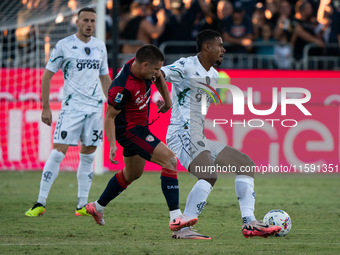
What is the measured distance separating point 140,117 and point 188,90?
549mm

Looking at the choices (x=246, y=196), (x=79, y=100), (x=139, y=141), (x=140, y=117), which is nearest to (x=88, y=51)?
(x=79, y=100)

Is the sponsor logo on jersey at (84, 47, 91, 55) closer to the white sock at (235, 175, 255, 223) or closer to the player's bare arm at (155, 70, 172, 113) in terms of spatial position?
the player's bare arm at (155, 70, 172, 113)

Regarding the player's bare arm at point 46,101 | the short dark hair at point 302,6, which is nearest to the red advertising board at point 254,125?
the short dark hair at point 302,6

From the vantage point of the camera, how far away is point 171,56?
12.4m

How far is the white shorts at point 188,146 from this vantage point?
5.11 m

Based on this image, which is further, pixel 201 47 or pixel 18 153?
pixel 18 153

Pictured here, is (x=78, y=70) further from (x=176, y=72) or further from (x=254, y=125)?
(x=254, y=125)

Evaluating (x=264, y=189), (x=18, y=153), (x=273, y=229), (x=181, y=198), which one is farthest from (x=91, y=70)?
(x=18, y=153)

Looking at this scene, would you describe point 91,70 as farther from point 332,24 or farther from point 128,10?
point 332,24

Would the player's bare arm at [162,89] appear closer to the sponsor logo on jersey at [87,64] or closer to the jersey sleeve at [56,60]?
the sponsor logo on jersey at [87,64]

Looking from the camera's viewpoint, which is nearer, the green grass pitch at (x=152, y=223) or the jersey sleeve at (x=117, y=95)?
the green grass pitch at (x=152, y=223)

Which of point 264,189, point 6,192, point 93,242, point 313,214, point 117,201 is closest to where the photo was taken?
point 93,242

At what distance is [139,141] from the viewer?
5109mm

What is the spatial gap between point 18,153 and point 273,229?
25.9 feet
